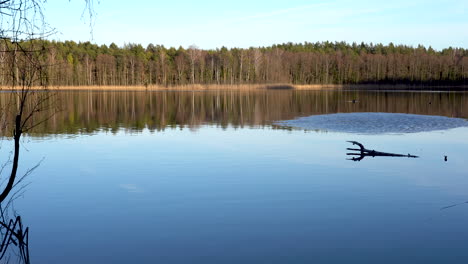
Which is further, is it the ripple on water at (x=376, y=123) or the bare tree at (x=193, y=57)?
the bare tree at (x=193, y=57)

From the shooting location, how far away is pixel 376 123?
29.1 meters

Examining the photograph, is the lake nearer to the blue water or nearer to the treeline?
the blue water

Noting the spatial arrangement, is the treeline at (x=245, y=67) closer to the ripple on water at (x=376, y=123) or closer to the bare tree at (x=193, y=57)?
the bare tree at (x=193, y=57)

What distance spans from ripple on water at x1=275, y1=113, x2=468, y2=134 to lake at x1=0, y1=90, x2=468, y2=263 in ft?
11.0

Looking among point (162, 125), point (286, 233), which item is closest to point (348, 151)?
point (286, 233)

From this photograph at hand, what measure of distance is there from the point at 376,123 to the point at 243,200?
2008 centimetres

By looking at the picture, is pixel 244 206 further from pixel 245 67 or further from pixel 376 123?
pixel 245 67

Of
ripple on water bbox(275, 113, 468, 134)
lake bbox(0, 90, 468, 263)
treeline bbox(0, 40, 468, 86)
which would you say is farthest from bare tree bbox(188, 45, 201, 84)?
lake bbox(0, 90, 468, 263)

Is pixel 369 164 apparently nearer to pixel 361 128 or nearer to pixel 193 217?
pixel 193 217

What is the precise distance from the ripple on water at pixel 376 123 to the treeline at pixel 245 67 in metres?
76.3

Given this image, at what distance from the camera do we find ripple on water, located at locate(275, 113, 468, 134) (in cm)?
2612

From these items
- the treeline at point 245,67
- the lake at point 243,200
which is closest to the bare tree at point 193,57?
the treeline at point 245,67

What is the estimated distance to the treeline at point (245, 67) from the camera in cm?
10969

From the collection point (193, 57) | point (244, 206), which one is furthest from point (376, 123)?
point (193, 57)
